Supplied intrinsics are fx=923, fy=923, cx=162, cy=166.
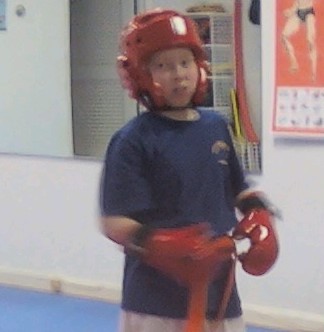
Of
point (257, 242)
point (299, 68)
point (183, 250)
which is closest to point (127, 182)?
point (183, 250)

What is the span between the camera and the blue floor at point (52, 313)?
Answer: 351 centimetres

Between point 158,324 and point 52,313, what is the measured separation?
6.16ft

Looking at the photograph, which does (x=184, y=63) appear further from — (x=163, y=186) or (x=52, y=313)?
(x=52, y=313)

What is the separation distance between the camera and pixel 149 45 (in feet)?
6.11

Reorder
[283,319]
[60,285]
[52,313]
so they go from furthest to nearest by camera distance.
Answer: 1. [60,285]
2. [52,313]
3. [283,319]

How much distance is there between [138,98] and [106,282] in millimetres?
2083

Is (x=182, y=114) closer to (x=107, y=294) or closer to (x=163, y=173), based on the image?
(x=163, y=173)

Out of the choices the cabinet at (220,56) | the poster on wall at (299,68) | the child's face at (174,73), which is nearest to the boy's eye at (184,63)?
the child's face at (174,73)

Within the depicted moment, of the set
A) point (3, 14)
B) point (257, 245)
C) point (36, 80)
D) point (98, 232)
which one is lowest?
point (98, 232)

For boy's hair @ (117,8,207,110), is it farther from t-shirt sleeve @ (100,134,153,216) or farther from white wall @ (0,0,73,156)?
white wall @ (0,0,73,156)

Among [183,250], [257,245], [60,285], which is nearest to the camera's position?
[183,250]

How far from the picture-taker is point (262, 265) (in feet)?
6.16

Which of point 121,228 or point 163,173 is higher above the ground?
point 163,173

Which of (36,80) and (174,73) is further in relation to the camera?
(36,80)
